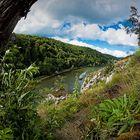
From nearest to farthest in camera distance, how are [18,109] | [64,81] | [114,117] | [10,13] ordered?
[10,13]
[18,109]
[114,117]
[64,81]

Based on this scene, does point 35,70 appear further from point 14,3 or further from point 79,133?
point 14,3

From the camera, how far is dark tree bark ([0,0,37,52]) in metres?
4.23

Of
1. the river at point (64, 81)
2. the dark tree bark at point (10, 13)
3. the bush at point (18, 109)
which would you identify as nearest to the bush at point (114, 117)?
the bush at point (18, 109)

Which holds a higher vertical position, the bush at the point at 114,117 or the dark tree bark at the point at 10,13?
the dark tree bark at the point at 10,13

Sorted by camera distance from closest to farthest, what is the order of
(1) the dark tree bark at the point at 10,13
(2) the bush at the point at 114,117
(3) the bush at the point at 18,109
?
(1) the dark tree bark at the point at 10,13
(3) the bush at the point at 18,109
(2) the bush at the point at 114,117

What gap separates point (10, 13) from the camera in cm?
429

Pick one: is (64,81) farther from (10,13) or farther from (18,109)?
(10,13)

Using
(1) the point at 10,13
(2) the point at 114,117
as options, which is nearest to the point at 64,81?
(2) the point at 114,117

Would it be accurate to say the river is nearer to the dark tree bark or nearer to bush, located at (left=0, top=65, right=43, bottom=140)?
bush, located at (left=0, top=65, right=43, bottom=140)

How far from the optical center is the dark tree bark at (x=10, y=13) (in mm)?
4230

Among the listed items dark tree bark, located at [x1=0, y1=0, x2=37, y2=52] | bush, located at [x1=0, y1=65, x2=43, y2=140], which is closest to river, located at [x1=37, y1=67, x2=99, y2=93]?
bush, located at [x1=0, y1=65, x2=43, y2=140]

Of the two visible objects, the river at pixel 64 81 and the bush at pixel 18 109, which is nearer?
the bush at pixel 18 109

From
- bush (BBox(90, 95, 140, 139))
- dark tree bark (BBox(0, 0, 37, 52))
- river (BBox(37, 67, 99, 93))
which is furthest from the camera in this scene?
river (BBox(37, 67, 99, 93))

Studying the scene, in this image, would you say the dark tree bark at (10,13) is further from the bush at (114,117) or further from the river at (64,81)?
the river at (64,81)
